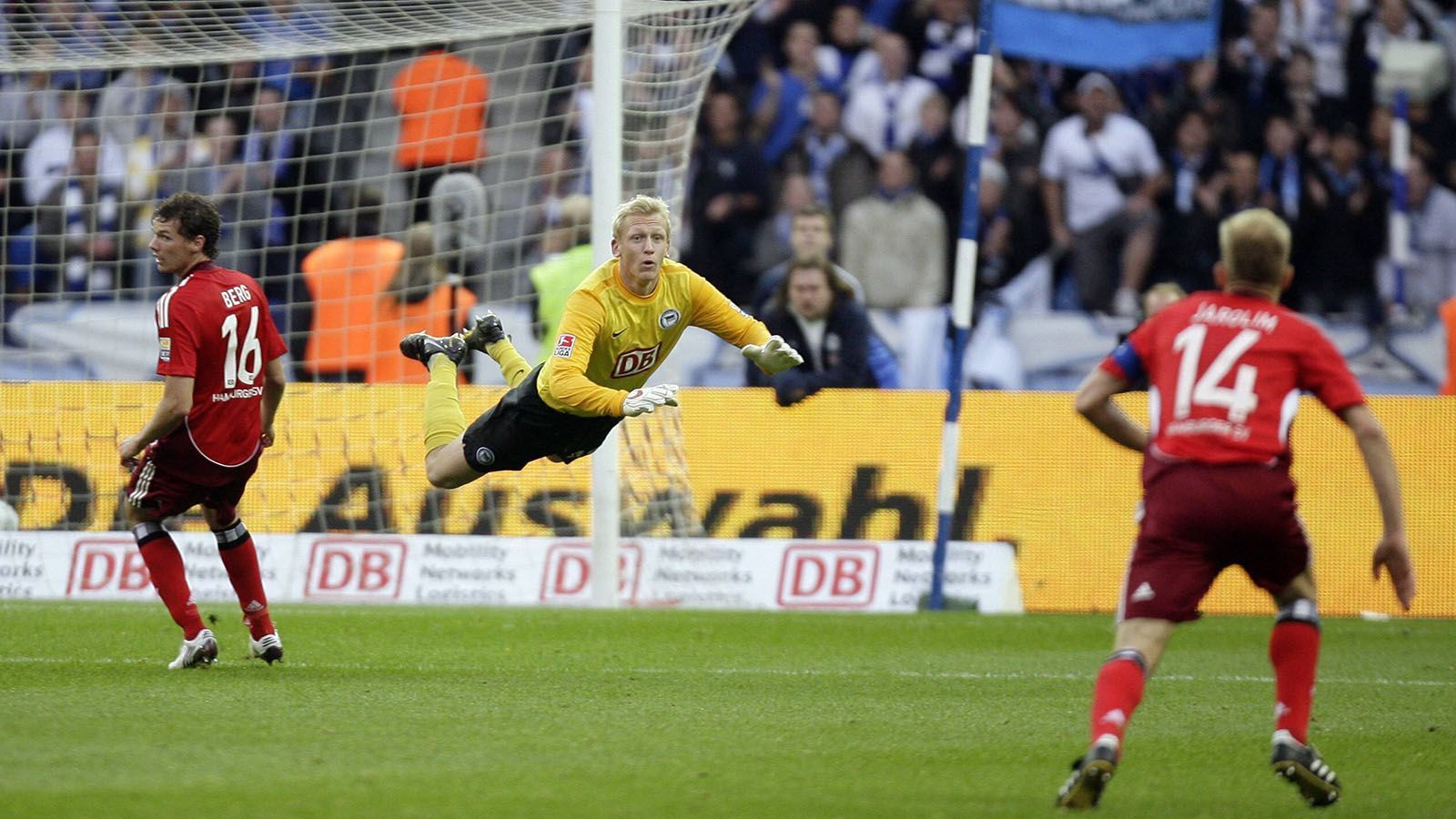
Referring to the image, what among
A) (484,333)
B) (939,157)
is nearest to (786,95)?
(939,157)

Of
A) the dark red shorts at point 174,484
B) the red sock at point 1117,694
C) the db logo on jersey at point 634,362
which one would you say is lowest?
the red sock at point 1117,694

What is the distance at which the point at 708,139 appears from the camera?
17688 mm

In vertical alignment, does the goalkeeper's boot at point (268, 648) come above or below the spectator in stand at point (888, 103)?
below

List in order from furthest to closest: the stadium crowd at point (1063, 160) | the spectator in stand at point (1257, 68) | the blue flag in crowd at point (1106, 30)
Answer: the spectator in stand at point (1257, 68) < the stadium crowd at point (1063, 160) < the blue flag in crowd at point (1106, 30)

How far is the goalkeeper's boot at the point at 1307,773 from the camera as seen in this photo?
538cm

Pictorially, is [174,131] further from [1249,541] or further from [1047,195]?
[1249,541]

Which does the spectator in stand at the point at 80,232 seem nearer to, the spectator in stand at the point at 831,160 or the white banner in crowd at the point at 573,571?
the white banner in crowd at the point at 573,571

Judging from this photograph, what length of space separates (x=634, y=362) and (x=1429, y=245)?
11.3m

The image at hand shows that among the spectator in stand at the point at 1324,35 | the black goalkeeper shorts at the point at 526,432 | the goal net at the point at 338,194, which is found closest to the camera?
the black goalkeeper shorts at the point at 526,432

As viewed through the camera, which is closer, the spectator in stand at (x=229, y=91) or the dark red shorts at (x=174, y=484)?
the dark red shorts at (x=174, y=484)

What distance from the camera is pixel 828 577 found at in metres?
12.8

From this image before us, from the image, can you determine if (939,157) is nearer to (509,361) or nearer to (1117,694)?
(509,361)

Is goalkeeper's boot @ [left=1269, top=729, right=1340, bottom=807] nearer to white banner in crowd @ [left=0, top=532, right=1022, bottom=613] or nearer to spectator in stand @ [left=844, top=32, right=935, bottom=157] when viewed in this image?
white banner in crowd @ [left=0, top=532, right=1022, bottom=613]

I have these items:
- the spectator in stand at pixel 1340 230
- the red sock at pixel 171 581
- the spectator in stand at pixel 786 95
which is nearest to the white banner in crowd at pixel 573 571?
the red sock at pixel 171 581
